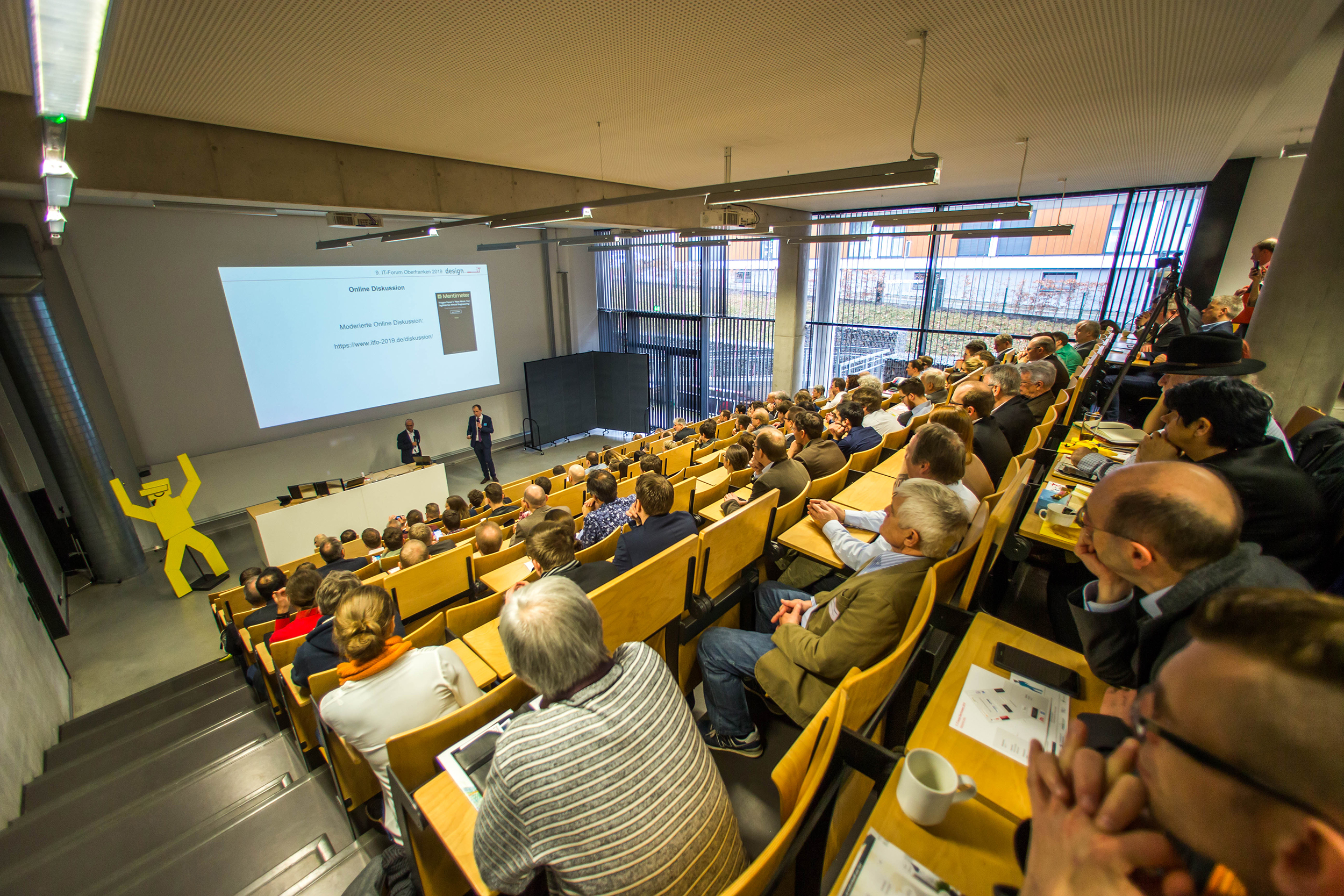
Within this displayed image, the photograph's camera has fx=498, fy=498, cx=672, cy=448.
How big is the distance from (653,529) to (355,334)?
8.37 m

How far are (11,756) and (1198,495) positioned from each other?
5.72m

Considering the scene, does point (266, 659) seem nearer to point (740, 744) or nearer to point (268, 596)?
point (268, 596)

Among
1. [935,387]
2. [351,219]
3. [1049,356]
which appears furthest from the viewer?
[935,387]

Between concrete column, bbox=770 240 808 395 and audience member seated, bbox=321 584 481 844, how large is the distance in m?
8.53

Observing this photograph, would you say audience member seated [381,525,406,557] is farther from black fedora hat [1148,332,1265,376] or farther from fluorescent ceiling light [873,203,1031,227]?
black fedora hat [1148,332,1265,376]

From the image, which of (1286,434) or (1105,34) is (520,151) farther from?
(1286,434)

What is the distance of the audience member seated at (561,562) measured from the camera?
2389 mm

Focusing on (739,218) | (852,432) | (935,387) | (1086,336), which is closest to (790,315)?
(739,218)

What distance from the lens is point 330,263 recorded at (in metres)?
8.10

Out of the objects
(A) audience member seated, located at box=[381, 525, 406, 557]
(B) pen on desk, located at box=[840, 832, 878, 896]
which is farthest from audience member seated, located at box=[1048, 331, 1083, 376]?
(A) audience member seated, located at box=[381, 525, 406, 557]

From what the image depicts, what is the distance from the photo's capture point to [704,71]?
9.55 feet

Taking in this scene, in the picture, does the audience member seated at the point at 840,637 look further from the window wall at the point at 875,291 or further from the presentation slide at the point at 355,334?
the presentation slide at the point at 355,334

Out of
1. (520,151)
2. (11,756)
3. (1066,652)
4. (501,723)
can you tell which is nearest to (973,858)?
(1066,652)

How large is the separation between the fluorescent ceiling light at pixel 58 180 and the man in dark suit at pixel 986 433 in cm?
519
